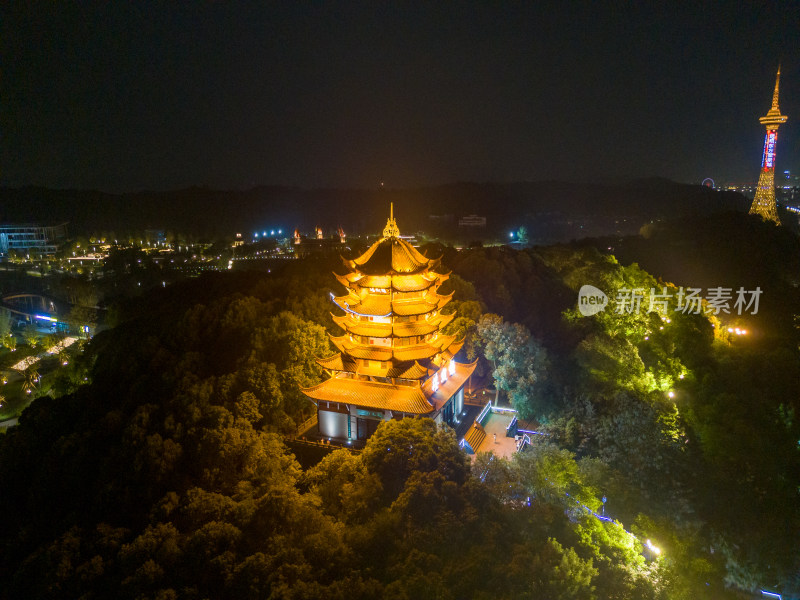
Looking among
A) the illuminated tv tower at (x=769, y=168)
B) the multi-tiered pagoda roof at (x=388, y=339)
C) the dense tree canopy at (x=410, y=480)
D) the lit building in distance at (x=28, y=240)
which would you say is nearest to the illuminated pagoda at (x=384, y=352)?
the multi-tiered pagoda roof at (x=388, y=339)

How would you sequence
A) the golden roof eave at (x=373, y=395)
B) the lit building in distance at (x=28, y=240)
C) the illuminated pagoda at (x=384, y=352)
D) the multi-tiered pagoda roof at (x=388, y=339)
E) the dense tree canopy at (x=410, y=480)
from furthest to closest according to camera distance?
the lit building in distance at (x=28, y=240) → the multi-tiered pagoda roof at (x=388, y=339) → the illuminated pagoda at (x=384, y=352) → the golden roof eave at (x=373, y=395) → the dense tree canopy at (x=410, y=480)

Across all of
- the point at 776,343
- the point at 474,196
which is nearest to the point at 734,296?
the point at 776,343

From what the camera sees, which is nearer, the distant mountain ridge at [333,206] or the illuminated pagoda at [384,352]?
the illuminated pagoda at [384,352]

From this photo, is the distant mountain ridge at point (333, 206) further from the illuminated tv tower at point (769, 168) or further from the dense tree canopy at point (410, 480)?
the dense tree canopy at point (410, 480)

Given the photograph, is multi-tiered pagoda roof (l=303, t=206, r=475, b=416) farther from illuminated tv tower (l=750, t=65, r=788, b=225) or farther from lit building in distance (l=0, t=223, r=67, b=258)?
lit building in distance (l=0, t=223, r=67, b=258)

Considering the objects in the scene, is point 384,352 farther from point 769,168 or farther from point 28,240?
point 28,240

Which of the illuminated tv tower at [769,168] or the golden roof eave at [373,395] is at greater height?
the illuminated tv tower at [769,168]

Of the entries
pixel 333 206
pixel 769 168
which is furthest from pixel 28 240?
pixel 769 168

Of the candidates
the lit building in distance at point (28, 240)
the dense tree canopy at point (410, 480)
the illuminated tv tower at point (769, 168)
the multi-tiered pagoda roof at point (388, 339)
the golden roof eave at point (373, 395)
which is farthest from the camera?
the lit building in distance at point (28, 240)
